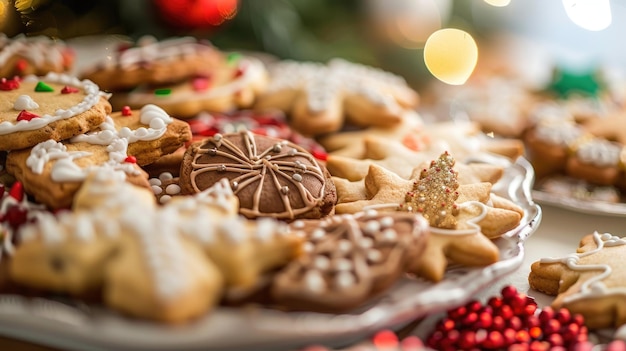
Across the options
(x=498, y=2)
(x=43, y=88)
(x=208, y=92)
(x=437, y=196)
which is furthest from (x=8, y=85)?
(x=498, y=2)

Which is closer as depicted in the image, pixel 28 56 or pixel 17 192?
pixel 17 192

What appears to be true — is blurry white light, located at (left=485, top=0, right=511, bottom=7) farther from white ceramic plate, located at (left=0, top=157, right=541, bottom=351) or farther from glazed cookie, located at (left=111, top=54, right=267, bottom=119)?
white ceramic plate, located at (left=0, top=157, right=541, bottom=351)

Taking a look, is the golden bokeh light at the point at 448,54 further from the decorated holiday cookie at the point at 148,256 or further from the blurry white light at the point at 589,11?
the decorated holiday cookie at the point at 148,256

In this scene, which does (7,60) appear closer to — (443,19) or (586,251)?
(586,251)

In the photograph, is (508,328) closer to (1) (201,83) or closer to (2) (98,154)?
(2) (98,154)

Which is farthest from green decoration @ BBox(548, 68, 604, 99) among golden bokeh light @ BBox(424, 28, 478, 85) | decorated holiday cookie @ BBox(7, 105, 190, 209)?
decorated holiday cookie @ BBox(7, 105, 190, 209)

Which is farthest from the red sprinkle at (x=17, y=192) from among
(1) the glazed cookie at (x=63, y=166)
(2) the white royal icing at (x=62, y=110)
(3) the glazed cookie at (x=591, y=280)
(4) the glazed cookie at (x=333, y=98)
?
(3) the glazed cookie at (x=591, y=280)
